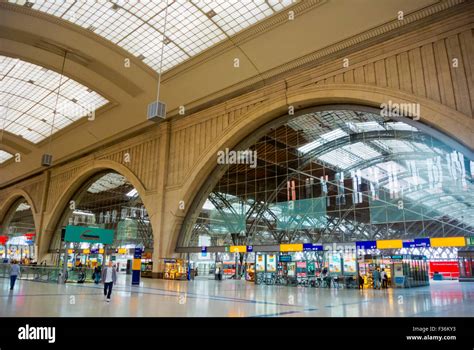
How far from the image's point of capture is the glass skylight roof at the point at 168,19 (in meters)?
20.9

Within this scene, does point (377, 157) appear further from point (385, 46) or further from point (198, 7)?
point (198, 7)

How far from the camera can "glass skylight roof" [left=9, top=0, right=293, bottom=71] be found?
68.4ft

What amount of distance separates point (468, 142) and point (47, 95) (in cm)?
3185

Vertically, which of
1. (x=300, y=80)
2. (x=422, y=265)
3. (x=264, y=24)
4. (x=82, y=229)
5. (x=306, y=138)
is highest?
(x=264, y=24)

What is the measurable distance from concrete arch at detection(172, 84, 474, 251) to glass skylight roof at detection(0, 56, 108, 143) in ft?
37.0

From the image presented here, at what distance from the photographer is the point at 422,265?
24.6 m

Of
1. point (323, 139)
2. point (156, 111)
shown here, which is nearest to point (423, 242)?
point (323, 139)

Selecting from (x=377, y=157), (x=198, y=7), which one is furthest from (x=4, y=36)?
(x=377, y=157)

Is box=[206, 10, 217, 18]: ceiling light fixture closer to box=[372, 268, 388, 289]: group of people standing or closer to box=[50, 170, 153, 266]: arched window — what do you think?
box=[372, 268, 388, 289]: group of people standing

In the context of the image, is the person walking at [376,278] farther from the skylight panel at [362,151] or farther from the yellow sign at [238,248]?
the yellow sign at [238,248]

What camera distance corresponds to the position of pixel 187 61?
82.0 feet

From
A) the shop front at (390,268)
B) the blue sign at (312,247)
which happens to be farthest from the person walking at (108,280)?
the shop front at (390,268)

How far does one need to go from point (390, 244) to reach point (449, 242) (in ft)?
9.14

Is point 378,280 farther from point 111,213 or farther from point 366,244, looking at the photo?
point 111,213
